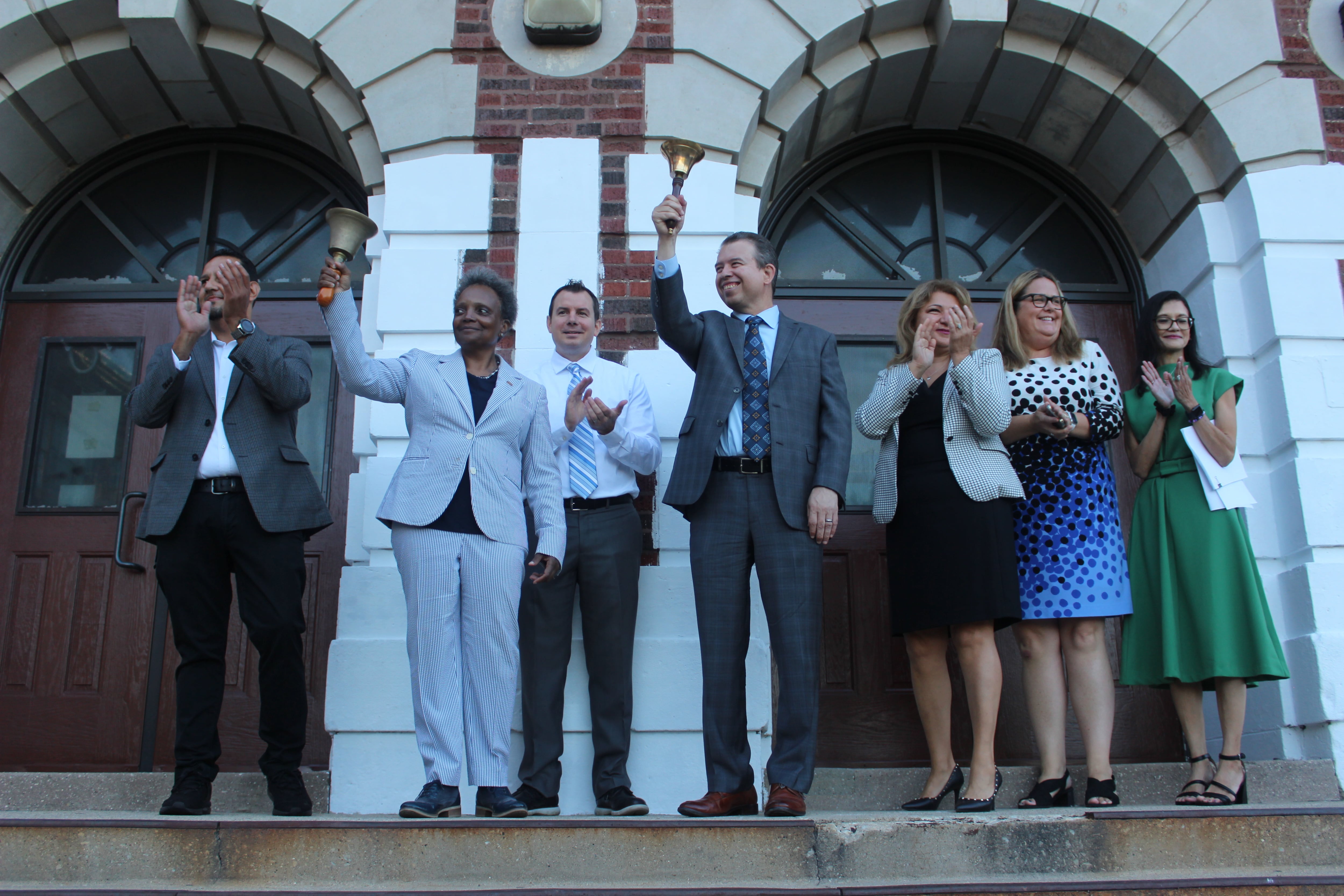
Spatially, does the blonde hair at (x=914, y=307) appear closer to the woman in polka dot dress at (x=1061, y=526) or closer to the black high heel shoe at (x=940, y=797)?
the woman in polka dot dress at (x=1061, y=526)

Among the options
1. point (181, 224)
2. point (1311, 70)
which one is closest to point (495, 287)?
point (181, 224)

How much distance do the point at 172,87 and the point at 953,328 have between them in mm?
4346

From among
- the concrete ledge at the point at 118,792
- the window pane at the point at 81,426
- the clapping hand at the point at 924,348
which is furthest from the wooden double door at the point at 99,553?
the clapping hand at the point at 924,348

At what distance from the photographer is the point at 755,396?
13.0 ft

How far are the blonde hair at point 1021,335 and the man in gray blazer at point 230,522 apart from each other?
2.72 m

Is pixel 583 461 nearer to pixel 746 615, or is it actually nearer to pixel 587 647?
pixel 587 647

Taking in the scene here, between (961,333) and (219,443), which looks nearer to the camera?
(219,443)

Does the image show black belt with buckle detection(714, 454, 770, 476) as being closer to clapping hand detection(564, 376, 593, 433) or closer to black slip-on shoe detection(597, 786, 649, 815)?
clapping hand detection(564, 376, 593, 433)

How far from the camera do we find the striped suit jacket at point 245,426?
3.73 m

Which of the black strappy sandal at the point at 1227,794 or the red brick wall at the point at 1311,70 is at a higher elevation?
the red brick wall at the point at 1311,70

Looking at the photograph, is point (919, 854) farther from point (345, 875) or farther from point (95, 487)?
point (95, 487)

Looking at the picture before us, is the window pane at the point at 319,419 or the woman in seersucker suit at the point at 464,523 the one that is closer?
the woman in seersucker suit at the point at 464,523

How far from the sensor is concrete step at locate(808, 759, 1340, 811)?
4363 millimetres

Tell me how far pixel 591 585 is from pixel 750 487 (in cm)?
76
